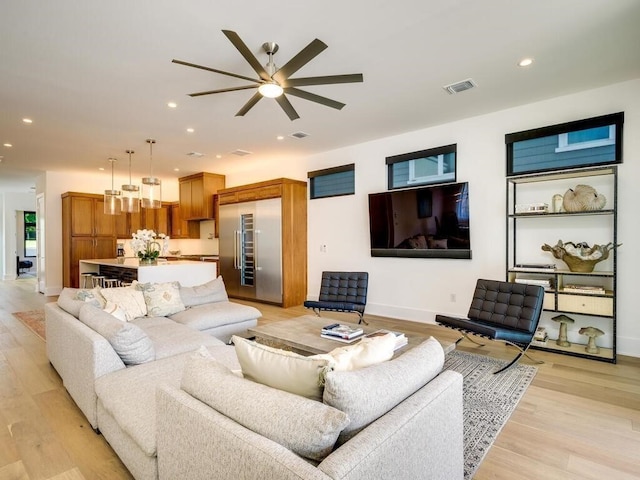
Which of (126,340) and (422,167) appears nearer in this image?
(126,340)

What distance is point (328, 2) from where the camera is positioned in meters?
2.34

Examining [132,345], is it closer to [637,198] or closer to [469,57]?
[469,57]

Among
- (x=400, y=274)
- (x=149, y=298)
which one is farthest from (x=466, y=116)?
(x=149, y=298)

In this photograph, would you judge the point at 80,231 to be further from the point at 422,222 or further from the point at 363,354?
the point at 363,354

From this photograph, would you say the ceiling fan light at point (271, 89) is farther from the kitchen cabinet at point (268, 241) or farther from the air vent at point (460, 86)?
the kitchen cabinet at point (268, 241)

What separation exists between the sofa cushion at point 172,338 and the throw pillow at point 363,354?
1.61 m

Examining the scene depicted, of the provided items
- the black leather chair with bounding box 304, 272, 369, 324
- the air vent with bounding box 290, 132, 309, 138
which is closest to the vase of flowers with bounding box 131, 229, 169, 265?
the black leather chair with bounding box 304, 272, 369, 324

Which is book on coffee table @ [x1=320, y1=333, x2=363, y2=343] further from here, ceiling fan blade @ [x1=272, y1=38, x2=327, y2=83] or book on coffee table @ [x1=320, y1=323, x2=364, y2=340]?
ceiling fan blade @ [x1=272, y1=38, x2=327, y2=83]

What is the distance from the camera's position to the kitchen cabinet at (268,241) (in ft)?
20.5

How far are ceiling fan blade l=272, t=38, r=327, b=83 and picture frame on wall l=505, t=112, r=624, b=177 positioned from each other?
312 centimetres

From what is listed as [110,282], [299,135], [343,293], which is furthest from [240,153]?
[343,293]

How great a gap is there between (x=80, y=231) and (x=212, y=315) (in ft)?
19.5

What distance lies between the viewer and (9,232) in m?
10.6

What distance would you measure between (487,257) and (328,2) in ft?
11.8
